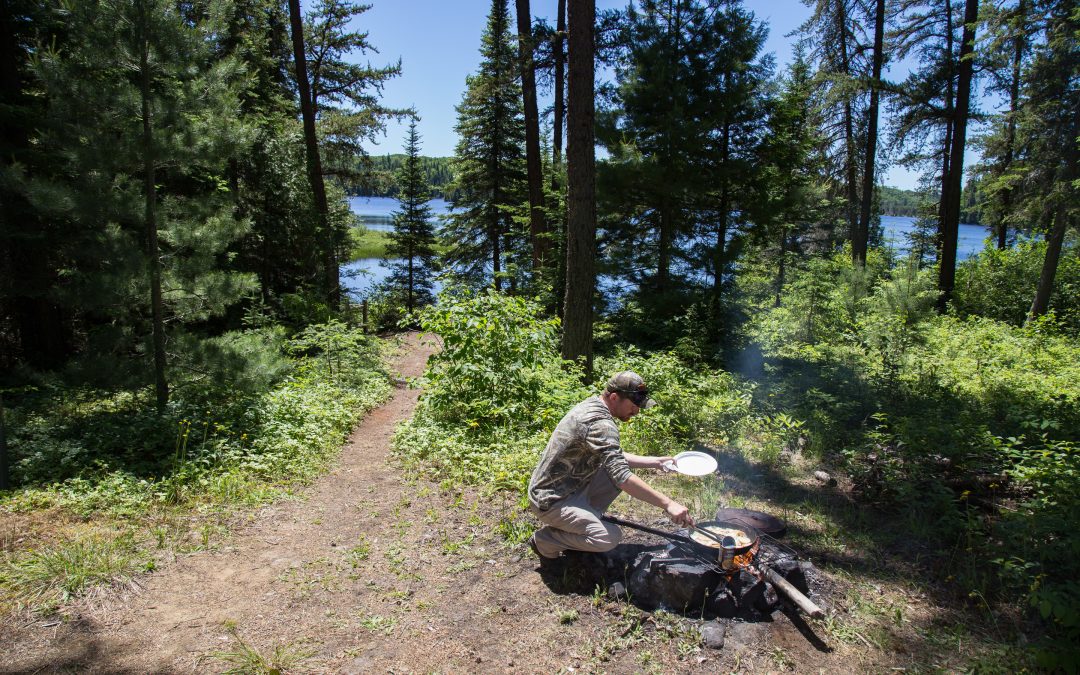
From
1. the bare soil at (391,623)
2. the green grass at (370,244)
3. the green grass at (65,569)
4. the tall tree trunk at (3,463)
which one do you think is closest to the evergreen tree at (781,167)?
the bare soil at (391,623)

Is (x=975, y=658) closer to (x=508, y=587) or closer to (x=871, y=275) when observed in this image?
(x=508, y=587)

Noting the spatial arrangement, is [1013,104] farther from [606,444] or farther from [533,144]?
[606,444]

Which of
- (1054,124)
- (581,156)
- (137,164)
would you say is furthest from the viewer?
(1054,124)

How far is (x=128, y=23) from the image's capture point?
649 centimetres

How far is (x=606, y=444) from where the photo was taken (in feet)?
12.5

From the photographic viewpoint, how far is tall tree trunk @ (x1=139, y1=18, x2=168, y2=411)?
21.7ft

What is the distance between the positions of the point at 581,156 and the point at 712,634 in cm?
643

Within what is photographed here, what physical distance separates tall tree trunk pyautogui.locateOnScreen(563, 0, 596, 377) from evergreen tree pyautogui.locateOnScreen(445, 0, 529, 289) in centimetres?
1044

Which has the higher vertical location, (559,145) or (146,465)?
(559,145)

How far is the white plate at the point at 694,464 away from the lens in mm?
3658

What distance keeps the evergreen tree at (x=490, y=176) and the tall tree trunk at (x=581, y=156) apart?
10444mm

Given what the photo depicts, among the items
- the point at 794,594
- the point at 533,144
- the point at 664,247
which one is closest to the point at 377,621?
the point at 794,594

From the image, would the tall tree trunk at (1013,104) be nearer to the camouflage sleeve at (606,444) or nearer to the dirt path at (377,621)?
the camouflage sleeve at (606,444)

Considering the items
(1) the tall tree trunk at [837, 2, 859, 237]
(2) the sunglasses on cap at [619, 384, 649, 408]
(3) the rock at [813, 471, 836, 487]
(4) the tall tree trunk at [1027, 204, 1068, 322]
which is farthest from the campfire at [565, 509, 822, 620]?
(1) the tall tree trunk at [837, 2, 859, 237]
